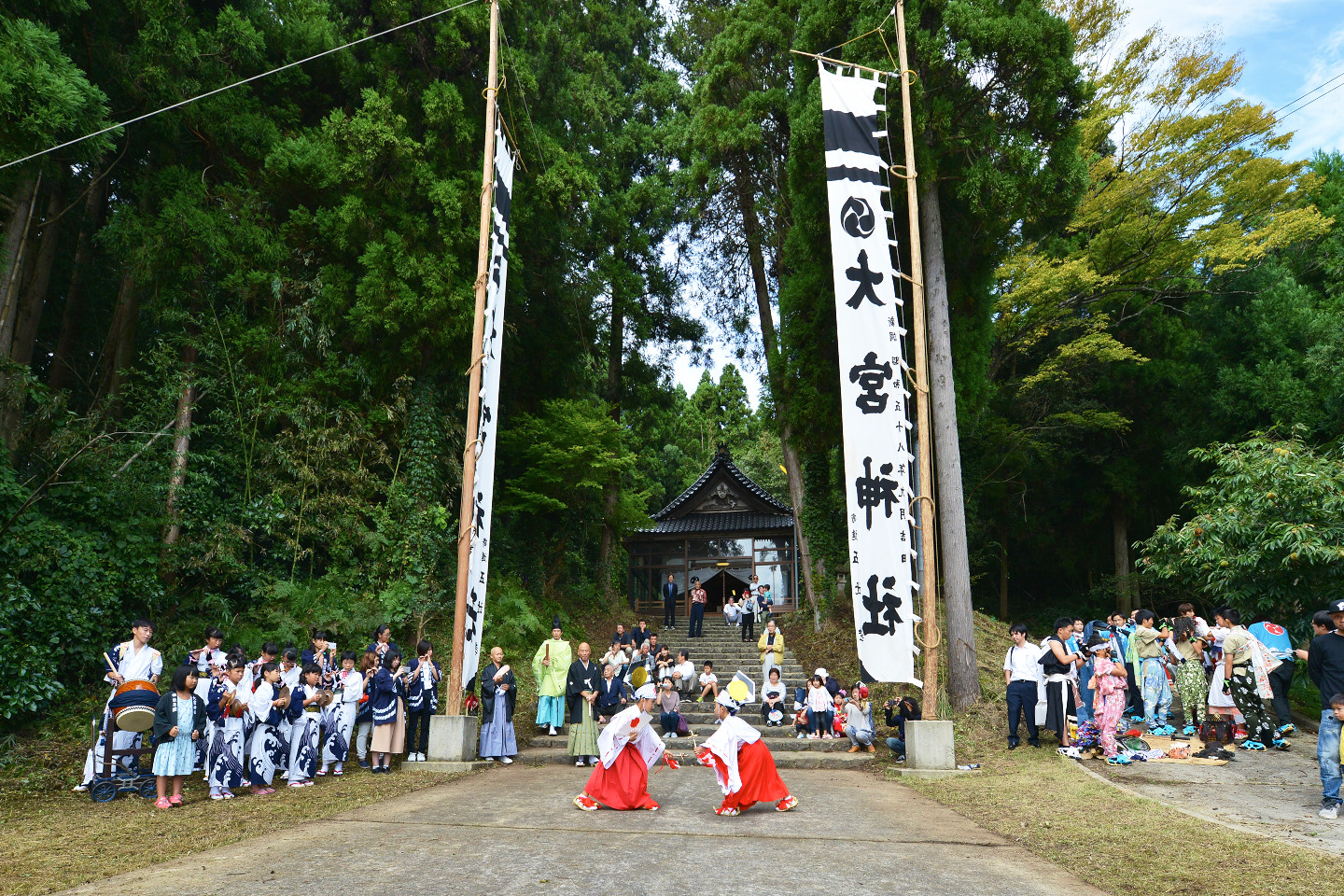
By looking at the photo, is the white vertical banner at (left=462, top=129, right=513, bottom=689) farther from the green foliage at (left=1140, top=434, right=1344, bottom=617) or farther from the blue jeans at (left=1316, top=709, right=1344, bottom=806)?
the green foliage at (left=1140, top=434, right=1344, bottom=617)

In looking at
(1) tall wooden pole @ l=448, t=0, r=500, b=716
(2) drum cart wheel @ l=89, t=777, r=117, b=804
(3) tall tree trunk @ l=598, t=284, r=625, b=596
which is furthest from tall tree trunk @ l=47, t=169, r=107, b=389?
(3) tall tree trunk @ l=598, t=284, r=625, b=596

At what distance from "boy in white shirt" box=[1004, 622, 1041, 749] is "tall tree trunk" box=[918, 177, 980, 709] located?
1.14 metres

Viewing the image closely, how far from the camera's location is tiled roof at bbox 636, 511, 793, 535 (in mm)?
20859

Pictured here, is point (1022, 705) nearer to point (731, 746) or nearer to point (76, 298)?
point (731, 746)

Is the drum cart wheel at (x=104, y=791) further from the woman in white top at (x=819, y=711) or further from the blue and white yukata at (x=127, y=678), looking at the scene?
the woman in white top at (x=819, y=711)

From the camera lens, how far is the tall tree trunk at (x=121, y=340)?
11.4 meters

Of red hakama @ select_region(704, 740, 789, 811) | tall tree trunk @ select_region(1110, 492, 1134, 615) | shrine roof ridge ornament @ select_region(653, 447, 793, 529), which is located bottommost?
red hakama @ select_region(704, 740, 789, 811)

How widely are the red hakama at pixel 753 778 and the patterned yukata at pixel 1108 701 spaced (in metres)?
3.92

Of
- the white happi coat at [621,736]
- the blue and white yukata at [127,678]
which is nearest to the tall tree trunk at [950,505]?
the white happi coat at [621,736]

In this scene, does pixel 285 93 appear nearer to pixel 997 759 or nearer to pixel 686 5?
pixel 686 5

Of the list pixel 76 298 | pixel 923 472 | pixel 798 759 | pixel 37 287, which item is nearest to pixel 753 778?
pixel 798 759

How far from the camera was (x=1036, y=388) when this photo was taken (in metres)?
18.2

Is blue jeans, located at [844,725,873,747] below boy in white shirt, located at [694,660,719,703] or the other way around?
below

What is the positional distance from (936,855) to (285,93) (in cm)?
1409
